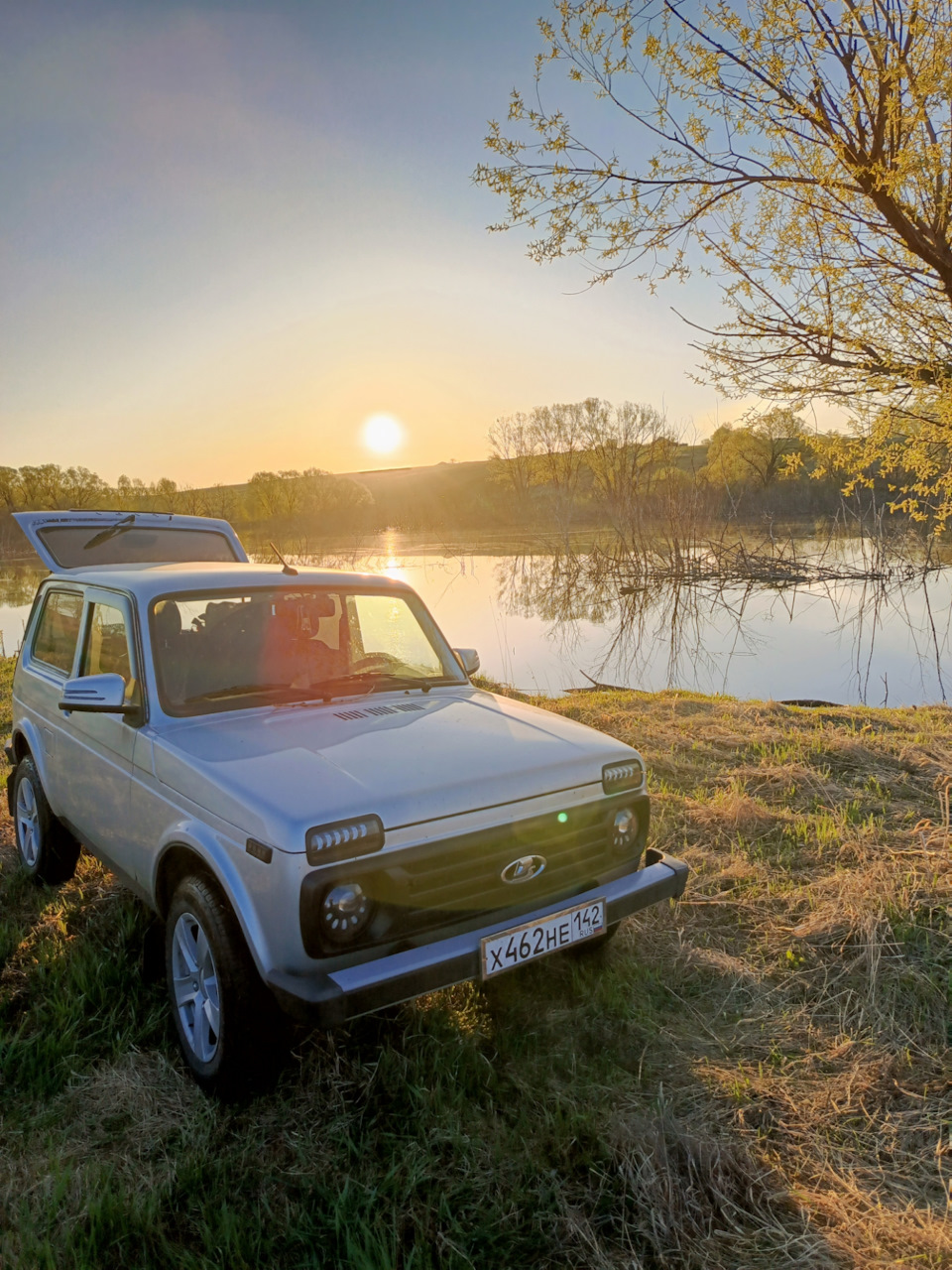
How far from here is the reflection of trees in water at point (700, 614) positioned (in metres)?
12.4

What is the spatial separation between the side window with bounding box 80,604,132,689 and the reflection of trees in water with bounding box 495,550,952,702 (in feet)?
28.7

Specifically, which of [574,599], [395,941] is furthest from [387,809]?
[574,599]

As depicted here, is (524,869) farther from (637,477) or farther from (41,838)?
(637,477)

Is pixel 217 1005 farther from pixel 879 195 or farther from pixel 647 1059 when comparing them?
pixel 879 195

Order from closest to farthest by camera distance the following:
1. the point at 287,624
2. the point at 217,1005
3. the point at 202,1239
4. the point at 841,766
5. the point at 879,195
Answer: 1. the point at 202,1239
2. the point at 217,1005
3. the point at 287,624
4. the point at 879,195
5. the point at 841,766

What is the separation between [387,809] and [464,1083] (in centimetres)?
112

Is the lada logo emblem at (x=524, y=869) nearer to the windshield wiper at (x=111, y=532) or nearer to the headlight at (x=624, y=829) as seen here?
the headlight at (x=624, y=829)

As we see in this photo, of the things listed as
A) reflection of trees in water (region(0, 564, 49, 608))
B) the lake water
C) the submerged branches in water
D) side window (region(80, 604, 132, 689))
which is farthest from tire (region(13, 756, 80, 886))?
reflection of trees in water (region(0, 564, 49, 608))

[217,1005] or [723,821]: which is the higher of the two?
[217,1005]

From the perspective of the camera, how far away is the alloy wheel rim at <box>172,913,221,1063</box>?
105 inches

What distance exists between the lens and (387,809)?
243 cm

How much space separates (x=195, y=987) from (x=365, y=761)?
107cm

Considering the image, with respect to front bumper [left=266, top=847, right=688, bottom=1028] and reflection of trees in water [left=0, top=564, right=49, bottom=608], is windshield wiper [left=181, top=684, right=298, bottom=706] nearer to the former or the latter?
front bumper [left=266, top=847, right=688, bottom=1028]

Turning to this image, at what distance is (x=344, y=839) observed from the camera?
2.32 metres
